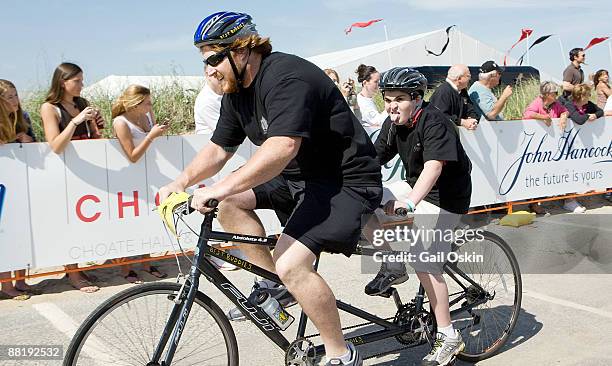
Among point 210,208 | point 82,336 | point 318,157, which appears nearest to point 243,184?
point 210,208

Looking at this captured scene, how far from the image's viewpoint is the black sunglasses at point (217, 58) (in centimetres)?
309

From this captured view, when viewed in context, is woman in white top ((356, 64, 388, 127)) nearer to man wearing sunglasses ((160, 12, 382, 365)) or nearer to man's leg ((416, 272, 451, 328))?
man's leg ((416, 272, 451, 328))

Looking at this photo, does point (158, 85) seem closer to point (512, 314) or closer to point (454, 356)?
point (512, 314)

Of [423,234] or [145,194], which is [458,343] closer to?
[423,234]

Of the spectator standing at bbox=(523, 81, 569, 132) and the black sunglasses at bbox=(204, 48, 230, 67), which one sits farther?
the spectator standing at bbox=(523, 81, 569, 132)

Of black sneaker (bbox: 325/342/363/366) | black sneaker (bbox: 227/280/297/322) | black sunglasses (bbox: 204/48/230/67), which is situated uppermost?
black sunglasses (bbox: 204/48/230/67)

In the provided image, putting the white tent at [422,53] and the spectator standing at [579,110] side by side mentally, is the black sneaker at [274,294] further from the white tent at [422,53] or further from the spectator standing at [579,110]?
the white tent at [422,53]

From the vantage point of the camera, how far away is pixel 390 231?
3.90m

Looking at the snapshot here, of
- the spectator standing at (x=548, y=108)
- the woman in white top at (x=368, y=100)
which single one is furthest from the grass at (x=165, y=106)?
the spectator standing at (x=548, y=108)

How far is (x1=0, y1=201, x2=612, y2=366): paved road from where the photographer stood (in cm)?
439

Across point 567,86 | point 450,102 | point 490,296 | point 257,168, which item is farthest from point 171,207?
point 567,86

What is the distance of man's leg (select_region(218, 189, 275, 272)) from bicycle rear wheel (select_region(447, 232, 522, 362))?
1.36 m

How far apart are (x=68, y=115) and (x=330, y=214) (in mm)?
3689

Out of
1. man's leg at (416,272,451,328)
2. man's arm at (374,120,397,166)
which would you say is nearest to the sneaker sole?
man's leg at (416,272,451,328)
